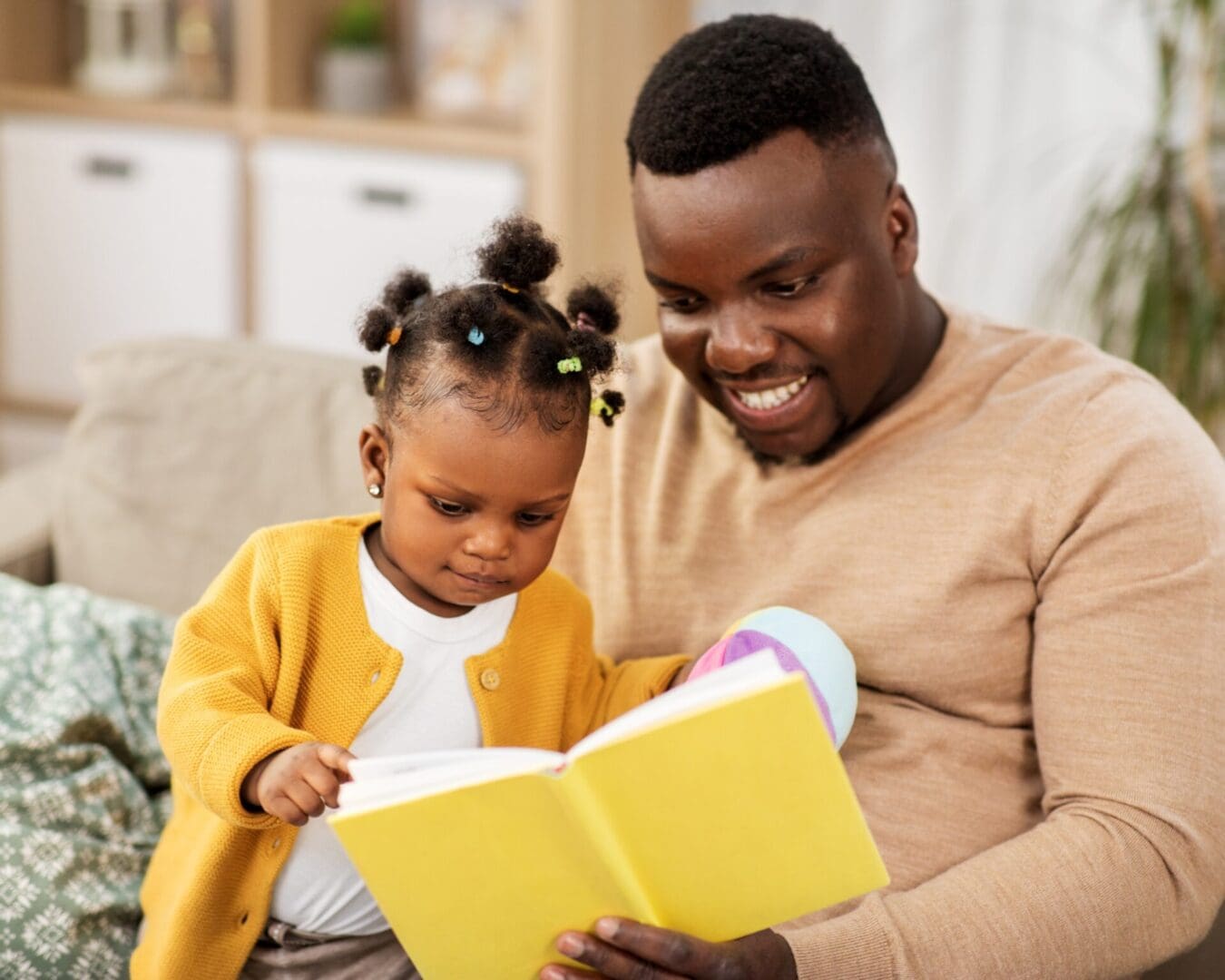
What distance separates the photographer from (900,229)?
1.36 metres

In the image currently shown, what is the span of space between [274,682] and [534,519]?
24cm

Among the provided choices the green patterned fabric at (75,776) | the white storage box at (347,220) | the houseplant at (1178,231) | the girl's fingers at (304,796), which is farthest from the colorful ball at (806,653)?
the white storage box at (347,220)

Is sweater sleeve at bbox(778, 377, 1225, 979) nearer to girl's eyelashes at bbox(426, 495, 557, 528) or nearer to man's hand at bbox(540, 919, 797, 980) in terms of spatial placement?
man's hand at bbox(540, 919, 797, 980)

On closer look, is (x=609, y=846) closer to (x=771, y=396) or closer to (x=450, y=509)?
(x=450, y=509)

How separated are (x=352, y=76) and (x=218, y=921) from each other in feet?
7.61

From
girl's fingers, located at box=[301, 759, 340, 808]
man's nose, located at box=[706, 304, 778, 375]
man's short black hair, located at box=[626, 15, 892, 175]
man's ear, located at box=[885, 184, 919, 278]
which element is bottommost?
girl's fingers, located at box=[301, 759, 340, 808]

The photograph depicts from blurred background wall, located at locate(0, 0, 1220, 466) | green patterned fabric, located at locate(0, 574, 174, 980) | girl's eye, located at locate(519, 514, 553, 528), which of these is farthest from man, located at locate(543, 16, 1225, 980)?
blurred background wall, located at locate(0, 0, 1220, 466)

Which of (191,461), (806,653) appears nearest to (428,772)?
(806,653)

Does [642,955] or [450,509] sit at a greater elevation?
[450,509]

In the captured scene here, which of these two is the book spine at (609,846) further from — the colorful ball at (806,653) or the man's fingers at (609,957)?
the colorful ball at (806,653)

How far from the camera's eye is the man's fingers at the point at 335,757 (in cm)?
101

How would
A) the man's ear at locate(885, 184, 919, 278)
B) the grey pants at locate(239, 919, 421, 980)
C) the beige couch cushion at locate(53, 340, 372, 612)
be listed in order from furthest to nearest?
1. the beige couch cushion at locate(53, 340, 372, 612)
2. the man's ear at locate(885, 184, 919, 278)
3. the grey pants at locate(239, 919, 421, 980)

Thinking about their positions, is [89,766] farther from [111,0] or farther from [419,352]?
[111,0]

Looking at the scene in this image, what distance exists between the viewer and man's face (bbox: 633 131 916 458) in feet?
4.15
